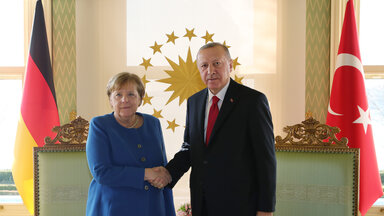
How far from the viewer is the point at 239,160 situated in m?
1.58

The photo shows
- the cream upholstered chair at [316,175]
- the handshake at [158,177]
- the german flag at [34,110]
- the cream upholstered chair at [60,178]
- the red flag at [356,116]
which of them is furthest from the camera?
the german flag at [34,110]

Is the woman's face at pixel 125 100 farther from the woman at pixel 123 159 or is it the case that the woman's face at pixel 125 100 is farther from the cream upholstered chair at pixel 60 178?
the cream upholstered chair at pixel 60 178

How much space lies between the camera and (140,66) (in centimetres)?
321

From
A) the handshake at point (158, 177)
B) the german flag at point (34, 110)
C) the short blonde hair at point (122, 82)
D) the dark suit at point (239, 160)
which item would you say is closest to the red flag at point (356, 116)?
the dark suit at point (239, 160)

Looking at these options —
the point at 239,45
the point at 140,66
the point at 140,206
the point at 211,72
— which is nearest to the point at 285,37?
the point at 239,45

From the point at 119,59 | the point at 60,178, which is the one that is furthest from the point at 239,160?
the point at 119,59

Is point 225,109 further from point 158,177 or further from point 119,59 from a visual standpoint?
point 119,59

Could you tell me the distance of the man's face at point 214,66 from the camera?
5.38ft

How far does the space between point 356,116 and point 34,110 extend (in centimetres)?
277

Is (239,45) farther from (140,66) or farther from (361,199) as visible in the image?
(361,199)

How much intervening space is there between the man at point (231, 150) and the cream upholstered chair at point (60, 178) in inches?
35.8

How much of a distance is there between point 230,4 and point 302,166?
1.81 m

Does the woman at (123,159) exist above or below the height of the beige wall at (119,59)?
below

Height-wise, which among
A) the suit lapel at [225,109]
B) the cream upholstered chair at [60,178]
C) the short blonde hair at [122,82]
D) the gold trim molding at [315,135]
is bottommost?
the cream upholstered chair at [60,178]
